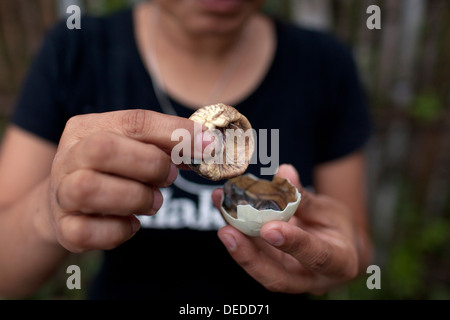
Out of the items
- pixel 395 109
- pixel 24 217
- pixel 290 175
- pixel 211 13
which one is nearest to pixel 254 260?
pixel 290 175

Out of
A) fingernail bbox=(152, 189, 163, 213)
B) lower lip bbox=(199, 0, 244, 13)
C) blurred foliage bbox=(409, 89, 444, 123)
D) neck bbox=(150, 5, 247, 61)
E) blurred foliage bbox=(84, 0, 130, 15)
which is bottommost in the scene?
fingernail bbox=(152, 189, 163, 213)

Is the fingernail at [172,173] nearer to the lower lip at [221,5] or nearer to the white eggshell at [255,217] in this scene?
the white eggshell at [255,217]

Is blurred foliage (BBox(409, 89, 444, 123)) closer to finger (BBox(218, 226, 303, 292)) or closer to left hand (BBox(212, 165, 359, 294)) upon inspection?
left hand (BBox(212, 165, 359, 294))

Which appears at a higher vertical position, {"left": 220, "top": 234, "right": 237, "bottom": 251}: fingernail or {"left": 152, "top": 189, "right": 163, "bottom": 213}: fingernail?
{"left": 152, "top": 189, "right": 163, "bottom": 213}: fingernail

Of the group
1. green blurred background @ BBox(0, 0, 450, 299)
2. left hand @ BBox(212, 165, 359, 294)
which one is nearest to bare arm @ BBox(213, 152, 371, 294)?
left hand @ BBox(212, 165, 359, 294)

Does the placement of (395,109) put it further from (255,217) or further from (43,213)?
(43,213)

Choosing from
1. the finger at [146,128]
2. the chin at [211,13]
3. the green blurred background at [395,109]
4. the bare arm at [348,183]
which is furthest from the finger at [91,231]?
the green blurred background at [395,109]
